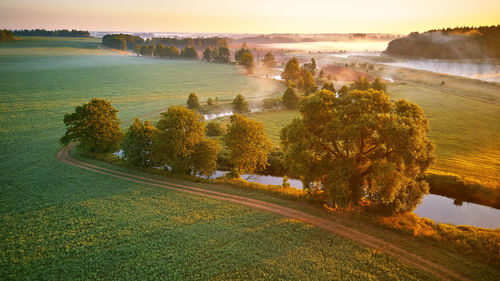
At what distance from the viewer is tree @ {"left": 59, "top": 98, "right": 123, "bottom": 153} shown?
51.1m

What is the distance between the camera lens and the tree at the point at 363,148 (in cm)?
2781

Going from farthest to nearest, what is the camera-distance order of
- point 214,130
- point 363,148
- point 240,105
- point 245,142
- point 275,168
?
point 240,105, point 214,130, point 275,168, point 245,142, point 363,148

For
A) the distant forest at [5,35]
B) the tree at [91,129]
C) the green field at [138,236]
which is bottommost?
the green field at [138,236]

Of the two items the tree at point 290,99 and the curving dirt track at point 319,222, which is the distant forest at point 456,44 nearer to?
the tree at point 290,99

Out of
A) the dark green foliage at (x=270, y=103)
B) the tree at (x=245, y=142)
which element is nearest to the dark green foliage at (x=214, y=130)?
the tree at (x=245, y=142)

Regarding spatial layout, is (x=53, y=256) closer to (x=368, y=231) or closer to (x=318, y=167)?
(x=318, y=167)

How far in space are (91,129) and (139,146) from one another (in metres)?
13.4

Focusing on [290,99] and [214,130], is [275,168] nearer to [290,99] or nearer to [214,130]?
[214,130]

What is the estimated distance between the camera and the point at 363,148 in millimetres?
31375

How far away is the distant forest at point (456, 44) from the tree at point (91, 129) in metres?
206

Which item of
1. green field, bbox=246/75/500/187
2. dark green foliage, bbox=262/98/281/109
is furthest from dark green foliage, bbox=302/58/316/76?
dark green foliage, bbox=262/98/281/109

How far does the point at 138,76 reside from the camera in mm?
152000

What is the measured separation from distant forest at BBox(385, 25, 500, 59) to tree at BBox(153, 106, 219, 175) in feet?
637

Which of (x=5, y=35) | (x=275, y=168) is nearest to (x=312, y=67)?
(x=275, y=168)
